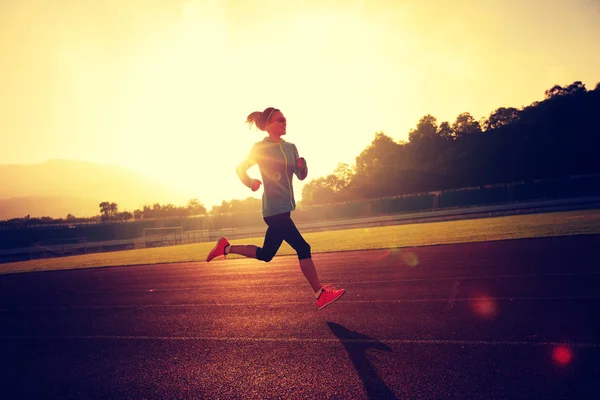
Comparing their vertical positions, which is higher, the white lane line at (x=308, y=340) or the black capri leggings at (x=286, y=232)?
the black capri leggings at (x=286, y=232)

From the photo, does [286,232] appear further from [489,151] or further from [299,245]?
→ [489,151]

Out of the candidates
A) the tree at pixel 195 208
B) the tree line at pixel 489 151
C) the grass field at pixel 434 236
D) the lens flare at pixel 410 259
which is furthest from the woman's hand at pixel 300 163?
the tree at pixel 195 208

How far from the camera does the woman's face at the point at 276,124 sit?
14.9 ft

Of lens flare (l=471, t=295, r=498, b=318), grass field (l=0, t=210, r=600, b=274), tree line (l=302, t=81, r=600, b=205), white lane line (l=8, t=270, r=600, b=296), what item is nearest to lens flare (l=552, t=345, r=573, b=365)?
lens flare (l=471, t=295, r=498, b=318)

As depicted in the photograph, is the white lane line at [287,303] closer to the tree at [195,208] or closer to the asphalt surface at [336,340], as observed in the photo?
the asphalt surface at [336,340]

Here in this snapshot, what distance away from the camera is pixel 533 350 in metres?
2.98

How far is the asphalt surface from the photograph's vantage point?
2609 mm

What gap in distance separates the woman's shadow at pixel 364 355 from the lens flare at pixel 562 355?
1291 mm

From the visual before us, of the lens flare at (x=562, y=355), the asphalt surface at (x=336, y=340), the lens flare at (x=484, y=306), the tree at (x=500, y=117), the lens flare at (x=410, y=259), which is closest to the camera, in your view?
the asphalt surface at (x=336, y=340)

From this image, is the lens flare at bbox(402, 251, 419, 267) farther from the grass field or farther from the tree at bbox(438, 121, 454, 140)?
the tree at bbox(438, 121, 454, 140)

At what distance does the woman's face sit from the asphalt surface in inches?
96.0

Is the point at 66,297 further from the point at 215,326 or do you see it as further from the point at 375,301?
the point at 375,301

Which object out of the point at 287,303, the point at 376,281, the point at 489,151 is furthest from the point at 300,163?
the point at 489,151

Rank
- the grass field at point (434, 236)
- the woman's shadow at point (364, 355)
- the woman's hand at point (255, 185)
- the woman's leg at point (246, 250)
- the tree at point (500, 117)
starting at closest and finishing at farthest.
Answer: the woman's shadow at point (364, 355), the woman's hand at point (255, 185), the woman's leg at point (246, 250), the grass field at point (434, 236), the tree at point (500, 117)
